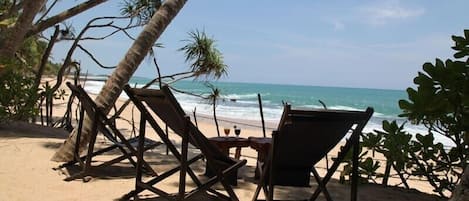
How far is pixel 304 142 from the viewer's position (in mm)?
2922

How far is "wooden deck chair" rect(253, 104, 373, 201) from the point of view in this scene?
2.77 m

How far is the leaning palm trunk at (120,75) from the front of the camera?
4.43 meters

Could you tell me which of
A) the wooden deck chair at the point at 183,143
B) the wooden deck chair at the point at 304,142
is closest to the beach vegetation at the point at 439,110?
the wooden deck chair at the point at 304,142

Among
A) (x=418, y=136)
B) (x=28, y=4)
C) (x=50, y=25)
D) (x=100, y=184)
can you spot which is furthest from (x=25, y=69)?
(x=418, y=136)

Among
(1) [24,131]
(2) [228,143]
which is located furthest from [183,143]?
(1) [24,131]

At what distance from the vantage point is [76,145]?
4.14 m

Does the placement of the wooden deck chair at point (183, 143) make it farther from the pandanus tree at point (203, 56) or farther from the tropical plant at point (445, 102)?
the pandanus tree at point (203, 56)

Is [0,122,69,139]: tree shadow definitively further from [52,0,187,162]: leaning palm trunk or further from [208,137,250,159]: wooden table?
[208,137,250,159]: wooden table

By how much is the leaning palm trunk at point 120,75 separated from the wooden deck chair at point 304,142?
81.9 inches

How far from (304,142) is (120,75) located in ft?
7.75

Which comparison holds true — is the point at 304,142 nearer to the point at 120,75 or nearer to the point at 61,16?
the point at 120,75

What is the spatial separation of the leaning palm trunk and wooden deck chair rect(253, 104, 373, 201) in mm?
2081

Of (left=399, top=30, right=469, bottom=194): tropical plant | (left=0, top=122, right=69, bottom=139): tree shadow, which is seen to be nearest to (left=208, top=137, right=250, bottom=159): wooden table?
(left=399, top=30, right=469, bottom=194): tropical plant

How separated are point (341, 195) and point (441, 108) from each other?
3.56ft
